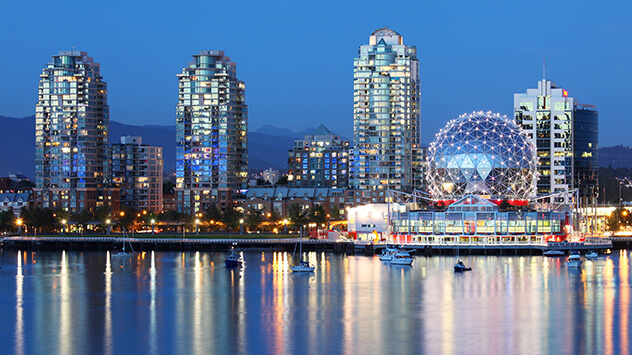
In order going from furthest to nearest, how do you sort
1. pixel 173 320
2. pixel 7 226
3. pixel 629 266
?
pixel 7 226 < pixel 629 266 < pixel 173 320

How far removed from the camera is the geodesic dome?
133 meters

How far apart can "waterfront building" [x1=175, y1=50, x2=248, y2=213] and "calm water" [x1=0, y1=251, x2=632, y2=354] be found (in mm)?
65634

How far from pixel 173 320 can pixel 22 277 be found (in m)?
36.0

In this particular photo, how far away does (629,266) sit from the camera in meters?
103

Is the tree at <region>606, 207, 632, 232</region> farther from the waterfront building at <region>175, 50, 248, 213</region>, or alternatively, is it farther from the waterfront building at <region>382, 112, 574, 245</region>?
the waterfront building at <region>175, 50, 248, 213</region>

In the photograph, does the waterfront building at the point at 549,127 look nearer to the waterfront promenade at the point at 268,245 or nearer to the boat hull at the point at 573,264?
the waterfront promenade at the point at 268,245

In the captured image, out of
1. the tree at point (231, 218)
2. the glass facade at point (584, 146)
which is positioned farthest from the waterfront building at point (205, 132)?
the glass facade at point (584, 146)

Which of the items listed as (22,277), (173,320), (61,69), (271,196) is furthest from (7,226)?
(173,320)

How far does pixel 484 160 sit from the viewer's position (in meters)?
133

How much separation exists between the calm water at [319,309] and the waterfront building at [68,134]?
6892cm

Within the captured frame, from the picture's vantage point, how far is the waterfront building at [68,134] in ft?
561

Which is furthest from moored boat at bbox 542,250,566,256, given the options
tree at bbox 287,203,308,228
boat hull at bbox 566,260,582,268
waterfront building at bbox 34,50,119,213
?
waterfront building at bbox 34,50,119,213

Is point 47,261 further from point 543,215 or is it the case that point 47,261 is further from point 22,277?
point 543,215

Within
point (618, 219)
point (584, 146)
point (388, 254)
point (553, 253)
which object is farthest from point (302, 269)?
point (584, 146)
